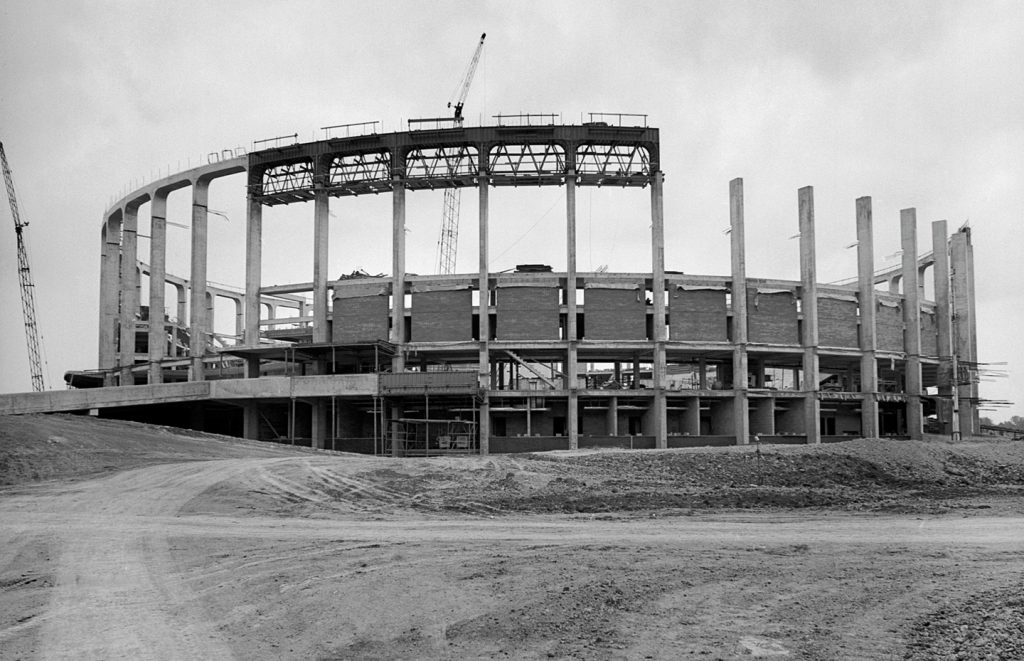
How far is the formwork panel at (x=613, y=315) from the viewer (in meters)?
57.8

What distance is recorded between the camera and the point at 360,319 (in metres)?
59.2

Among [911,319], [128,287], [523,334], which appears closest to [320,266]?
[523,334]

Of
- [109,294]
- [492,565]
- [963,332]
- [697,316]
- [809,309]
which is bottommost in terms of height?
[492,565]

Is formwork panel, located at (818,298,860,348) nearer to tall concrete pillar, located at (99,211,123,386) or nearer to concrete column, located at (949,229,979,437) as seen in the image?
concrete column, located at (949,229,979,437)

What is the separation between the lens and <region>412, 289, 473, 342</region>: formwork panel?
58094 mm

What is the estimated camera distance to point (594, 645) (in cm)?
963

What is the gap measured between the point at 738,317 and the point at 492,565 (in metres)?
47.9

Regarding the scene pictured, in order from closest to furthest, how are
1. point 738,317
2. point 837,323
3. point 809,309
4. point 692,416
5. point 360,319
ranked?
point 738,317, point 360,319, point 692,416, point 809,309, point 837,323

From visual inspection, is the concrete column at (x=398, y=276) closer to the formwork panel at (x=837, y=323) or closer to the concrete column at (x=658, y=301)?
the concrete column at (x=658, y=301)

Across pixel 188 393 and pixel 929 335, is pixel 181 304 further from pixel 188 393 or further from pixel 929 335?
pixel 929 335

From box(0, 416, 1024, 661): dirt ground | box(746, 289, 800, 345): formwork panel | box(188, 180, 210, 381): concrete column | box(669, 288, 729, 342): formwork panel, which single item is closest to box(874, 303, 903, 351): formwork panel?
box(746, 289, 800, 345): formwork panel

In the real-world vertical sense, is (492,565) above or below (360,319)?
below

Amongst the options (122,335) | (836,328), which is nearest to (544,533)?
(836,328)

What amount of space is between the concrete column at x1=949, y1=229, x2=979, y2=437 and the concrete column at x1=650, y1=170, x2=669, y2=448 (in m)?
31.4
